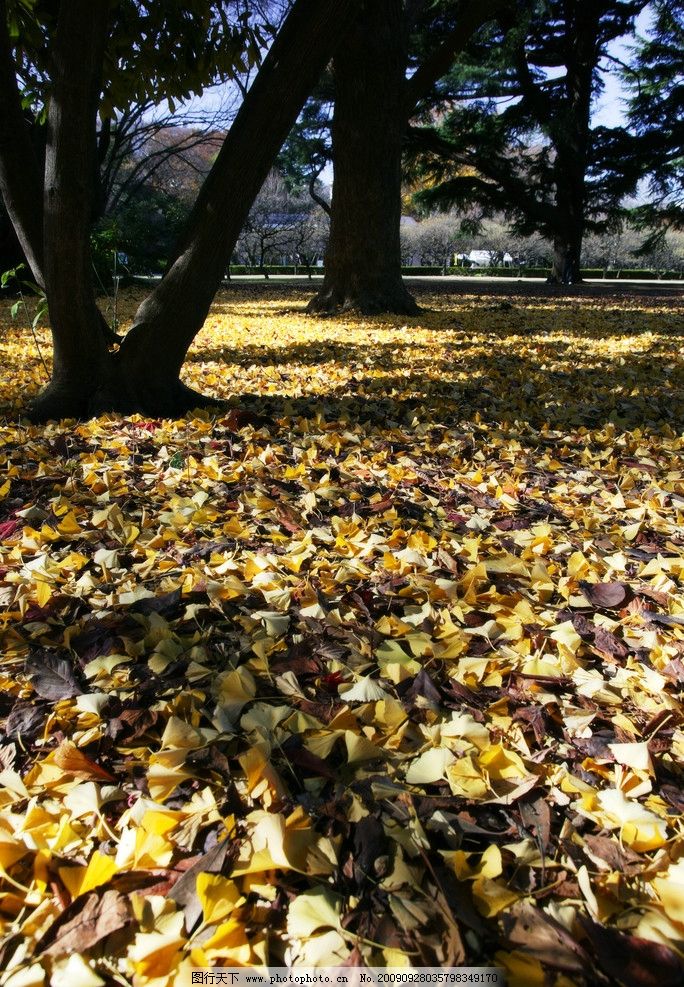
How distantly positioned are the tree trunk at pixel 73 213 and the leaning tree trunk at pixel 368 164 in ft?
17.4

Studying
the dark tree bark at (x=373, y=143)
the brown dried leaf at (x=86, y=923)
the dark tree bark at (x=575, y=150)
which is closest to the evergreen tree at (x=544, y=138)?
the dark tree bark at (x=575, y=150)

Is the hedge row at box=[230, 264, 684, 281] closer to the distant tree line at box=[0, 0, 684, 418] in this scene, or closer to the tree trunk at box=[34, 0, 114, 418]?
the distant tree line at box=[0, 0, 684, 418]

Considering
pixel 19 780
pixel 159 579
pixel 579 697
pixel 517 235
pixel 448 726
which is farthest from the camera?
pixel 517 235

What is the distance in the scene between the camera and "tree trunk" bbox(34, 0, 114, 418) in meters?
2.68

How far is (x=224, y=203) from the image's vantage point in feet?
10.6

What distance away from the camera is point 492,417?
3541 millimetres

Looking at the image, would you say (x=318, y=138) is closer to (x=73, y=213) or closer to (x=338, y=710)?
(x=73, y=213)

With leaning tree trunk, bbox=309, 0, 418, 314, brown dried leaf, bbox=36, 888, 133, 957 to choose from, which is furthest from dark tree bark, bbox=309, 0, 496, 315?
brown dried leaf, bbox=36, 888, 133, 957

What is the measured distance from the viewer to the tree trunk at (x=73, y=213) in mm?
2676

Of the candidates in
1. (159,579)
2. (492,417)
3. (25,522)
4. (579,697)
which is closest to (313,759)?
(579,697)

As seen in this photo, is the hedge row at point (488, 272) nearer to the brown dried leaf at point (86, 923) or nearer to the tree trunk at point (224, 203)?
the tree trunk at point (224, 203)

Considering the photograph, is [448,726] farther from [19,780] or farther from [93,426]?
[93,426]

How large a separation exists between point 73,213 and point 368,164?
5.74 meters

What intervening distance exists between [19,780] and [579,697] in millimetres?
1103
